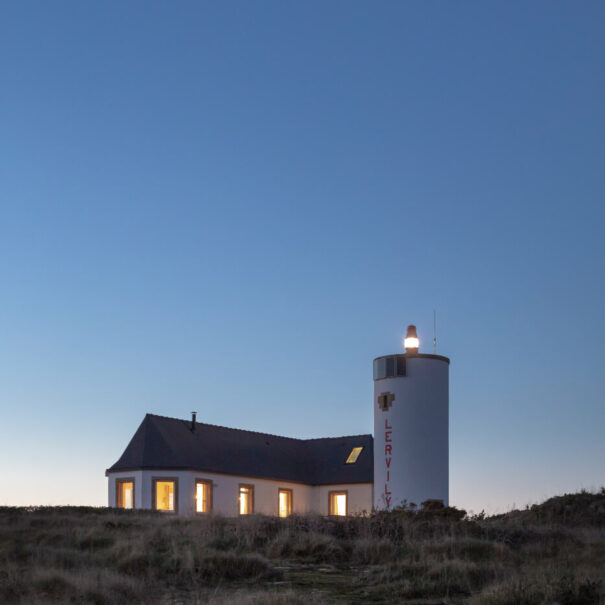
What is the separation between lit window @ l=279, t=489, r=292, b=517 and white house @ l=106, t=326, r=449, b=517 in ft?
0.14

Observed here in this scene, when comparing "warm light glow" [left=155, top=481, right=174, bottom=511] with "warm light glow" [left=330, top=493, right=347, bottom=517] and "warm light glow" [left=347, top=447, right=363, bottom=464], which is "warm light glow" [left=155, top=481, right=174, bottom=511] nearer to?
"warm light glow" [left=330, top=493, right=347, bottom=517]

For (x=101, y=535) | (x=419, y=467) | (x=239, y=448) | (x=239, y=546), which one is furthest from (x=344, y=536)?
(x=239, y=448)

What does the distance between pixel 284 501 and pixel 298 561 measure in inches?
847

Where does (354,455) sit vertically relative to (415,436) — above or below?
below

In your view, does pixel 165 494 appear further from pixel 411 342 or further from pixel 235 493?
pixel 411 342

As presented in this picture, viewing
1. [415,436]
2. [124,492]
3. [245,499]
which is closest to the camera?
[415,436]

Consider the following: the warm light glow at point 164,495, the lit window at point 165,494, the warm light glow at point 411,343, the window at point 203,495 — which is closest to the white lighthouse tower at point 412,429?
the warm light glow at point 411,343

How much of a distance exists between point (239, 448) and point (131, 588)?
24.2 m

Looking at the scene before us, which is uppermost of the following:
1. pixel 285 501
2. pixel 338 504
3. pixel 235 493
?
pixel 235 493

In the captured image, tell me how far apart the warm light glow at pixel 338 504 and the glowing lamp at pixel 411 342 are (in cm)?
1008

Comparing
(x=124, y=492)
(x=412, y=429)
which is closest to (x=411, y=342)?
(x=412, y=429)

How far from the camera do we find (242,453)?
34750mm

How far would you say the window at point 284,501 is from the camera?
115 feet

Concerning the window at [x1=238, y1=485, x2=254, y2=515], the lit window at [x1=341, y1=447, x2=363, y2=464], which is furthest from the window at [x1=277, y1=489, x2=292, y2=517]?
the lit window at [x1=341, y1=447, x2=363, y2=464]
